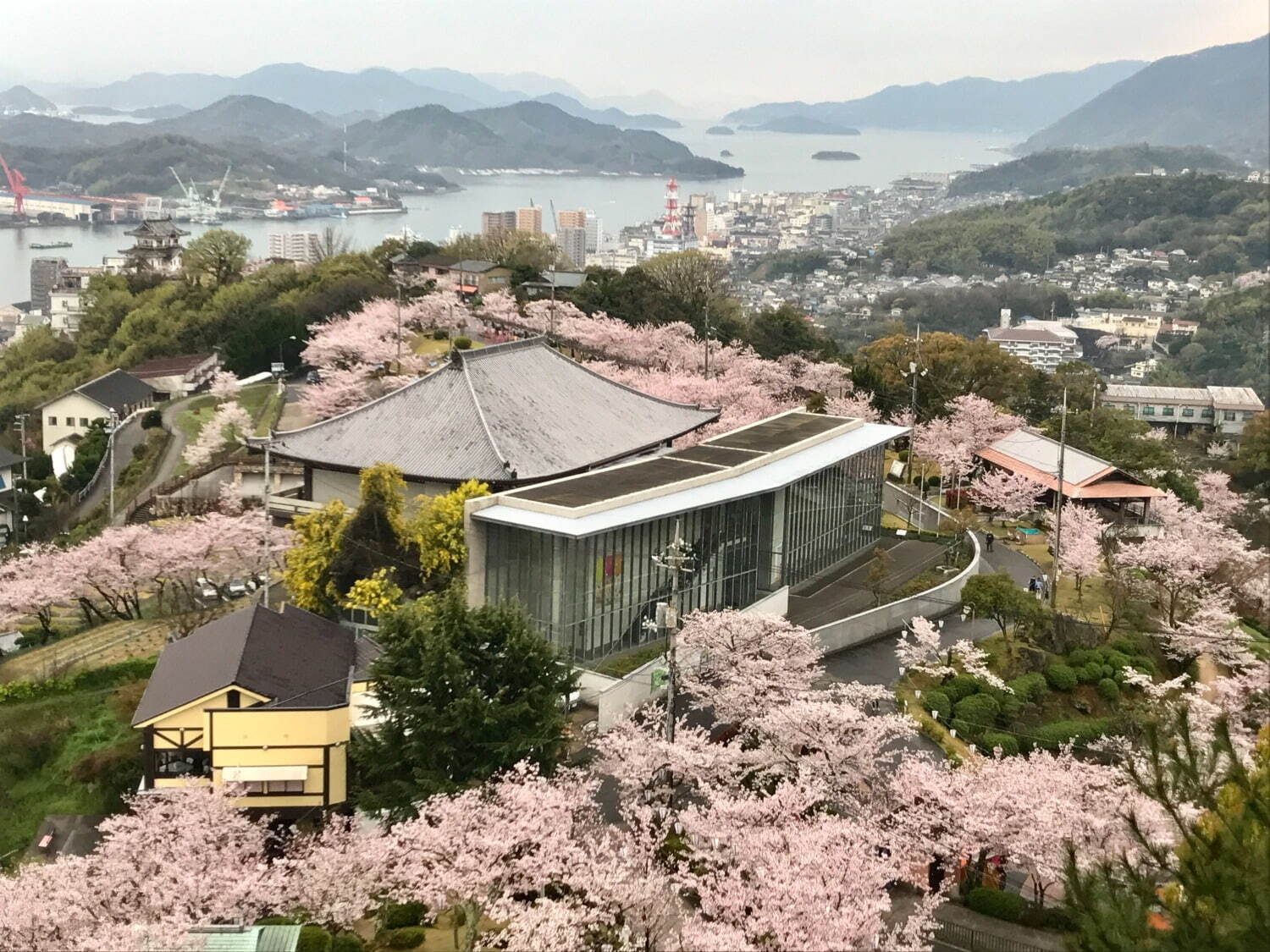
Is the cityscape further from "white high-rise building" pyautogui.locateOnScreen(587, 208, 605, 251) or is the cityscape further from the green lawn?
"white high-rise building" pyautogui.locateOnScreen(587, 208, 605, 251)

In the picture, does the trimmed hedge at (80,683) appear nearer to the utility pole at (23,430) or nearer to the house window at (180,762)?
the house window at (180,762)

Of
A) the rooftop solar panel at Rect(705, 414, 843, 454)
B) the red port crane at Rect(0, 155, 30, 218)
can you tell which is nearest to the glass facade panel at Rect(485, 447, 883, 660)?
the rooftop solar panel at Rect(705, 414, 843, 454)

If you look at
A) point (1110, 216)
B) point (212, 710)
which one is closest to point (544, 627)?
point (212, 710)

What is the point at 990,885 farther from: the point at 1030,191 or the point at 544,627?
the point at 1030,191

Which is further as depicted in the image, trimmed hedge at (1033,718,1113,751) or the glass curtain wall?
the glass curtain wall

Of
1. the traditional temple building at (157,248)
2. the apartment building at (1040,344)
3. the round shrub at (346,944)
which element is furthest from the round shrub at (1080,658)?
the apartment building at (1040,344)

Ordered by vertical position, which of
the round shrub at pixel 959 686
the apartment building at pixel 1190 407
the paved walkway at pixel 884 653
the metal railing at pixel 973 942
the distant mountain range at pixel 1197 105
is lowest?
the apartment building at pixel 1190 407

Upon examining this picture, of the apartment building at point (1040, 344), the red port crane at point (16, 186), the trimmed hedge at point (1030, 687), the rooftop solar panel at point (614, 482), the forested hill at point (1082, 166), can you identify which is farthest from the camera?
the red port crane at point (16, 186)
